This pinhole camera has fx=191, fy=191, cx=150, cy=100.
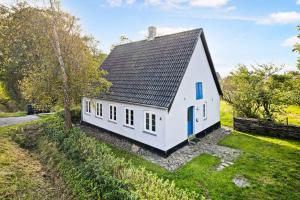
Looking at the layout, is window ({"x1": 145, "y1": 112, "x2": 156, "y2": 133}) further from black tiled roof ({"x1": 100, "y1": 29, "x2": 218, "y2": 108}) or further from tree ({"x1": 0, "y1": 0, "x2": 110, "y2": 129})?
tree ({"x1": 0, "y1": 0, "x2": 110, "y2": 129})

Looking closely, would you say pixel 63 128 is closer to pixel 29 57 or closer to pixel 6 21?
pixel 29 57

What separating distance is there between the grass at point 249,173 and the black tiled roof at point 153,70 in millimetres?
3630

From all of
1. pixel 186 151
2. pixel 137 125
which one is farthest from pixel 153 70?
pixel 186 151

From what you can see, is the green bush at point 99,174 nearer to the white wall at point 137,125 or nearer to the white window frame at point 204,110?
the white wall at point 137,125

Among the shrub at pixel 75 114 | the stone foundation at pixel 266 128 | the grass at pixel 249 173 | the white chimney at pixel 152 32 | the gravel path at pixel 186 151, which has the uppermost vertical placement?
the white chimney at pixel 152 32

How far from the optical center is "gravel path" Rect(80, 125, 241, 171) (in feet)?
35.5

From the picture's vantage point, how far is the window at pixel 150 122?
11883 mm

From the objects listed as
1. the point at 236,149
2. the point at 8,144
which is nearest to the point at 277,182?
the point at 236,149

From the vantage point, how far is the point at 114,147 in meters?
13.2

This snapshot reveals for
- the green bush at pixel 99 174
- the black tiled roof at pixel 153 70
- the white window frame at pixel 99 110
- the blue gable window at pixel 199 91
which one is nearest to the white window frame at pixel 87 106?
the white window frame at pixel 99 110

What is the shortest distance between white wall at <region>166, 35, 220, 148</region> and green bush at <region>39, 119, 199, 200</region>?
3825 mm

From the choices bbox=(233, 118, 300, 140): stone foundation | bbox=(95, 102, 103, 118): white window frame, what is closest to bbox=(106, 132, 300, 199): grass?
bbox=(233, 118, 300, 140): stone foundation

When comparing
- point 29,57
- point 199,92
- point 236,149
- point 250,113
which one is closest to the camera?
point 29,57

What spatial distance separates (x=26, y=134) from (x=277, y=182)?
56.7 feet
